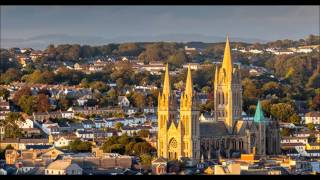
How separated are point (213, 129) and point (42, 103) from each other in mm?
12849

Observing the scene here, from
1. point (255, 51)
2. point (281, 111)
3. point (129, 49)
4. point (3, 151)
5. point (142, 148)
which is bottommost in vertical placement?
point (3, 151)

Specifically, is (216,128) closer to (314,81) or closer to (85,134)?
(85,134)

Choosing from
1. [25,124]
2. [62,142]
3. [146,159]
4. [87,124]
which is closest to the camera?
[146,159]

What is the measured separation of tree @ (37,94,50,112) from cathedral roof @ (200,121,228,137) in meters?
12.1

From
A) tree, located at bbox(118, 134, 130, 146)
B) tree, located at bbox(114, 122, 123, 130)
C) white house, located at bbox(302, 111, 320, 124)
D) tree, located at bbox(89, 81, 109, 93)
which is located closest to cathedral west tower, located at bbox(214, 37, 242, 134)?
tree, located at bbox(118, 134, 130, 146)

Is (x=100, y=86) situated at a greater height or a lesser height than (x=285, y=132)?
greater

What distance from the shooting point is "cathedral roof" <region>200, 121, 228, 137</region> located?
19047mm

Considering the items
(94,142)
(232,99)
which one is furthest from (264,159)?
A: (94,142)

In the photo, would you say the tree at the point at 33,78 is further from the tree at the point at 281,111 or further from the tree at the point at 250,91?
the tree at the point at 281,111

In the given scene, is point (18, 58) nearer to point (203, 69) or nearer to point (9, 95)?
point (203, 69)

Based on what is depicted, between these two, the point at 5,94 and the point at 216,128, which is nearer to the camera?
the point at 216,128

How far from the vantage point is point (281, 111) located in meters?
28.6

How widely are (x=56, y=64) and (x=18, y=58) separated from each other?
3030mm

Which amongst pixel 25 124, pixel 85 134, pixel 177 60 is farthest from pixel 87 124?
pixel 177 60
